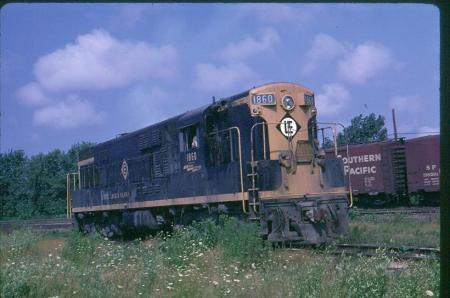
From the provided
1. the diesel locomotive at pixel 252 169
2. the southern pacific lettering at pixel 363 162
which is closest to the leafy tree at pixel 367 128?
the southern pacific lettering at pixel 363 162

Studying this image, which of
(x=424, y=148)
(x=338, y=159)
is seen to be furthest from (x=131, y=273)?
(x=424, y=148)

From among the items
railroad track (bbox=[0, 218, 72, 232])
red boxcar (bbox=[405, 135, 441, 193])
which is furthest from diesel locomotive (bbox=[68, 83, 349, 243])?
red boxcar (bbox=[405, 135, 441, 193])

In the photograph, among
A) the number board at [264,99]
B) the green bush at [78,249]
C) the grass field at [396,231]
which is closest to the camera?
the green bush at [78,249]

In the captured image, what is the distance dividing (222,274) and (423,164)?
69.4ft

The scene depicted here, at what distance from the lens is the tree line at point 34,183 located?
26323 millimetres

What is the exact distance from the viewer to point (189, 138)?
51.3 ft

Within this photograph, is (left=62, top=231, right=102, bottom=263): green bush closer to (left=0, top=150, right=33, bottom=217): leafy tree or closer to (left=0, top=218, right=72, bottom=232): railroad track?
(left=0, top=218, right=72, bottom=232): railroad track

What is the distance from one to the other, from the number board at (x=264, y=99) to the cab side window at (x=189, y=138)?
8.02ft

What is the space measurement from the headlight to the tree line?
15.3 metres

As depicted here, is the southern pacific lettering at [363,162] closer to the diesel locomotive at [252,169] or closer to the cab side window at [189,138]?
the diesel locomotive at [252,169]

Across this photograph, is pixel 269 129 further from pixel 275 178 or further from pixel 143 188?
pixel 143 188

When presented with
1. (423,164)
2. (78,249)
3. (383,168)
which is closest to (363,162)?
(383,168)

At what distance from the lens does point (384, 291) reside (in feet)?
22.3

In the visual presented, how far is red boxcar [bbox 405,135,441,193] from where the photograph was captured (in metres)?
26.9
